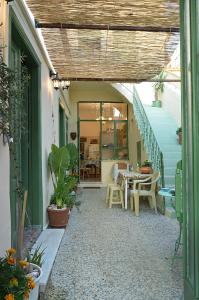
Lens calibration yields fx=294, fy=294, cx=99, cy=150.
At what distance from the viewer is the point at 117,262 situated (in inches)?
132

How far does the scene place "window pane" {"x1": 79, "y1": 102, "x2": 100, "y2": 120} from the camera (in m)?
12.5

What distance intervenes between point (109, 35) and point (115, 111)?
8612 mm

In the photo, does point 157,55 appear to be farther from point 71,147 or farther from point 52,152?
point 71,147

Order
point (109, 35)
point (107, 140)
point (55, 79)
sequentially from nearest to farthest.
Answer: point (109, 35) < point (55, 79) < point (107, 140)

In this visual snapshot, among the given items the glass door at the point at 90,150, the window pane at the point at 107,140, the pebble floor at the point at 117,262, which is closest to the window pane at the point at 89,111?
the glass door at the point at 90,150

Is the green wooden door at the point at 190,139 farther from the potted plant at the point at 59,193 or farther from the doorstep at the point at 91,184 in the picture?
the doorstep at the point at 91,184

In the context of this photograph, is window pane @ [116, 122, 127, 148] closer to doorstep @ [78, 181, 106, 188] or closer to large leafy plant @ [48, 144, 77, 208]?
doorstep @ [78, 181, 106, 188]

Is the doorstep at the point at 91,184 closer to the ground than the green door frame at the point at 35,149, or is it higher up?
closer to the ground

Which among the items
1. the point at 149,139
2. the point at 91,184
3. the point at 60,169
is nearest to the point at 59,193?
the point at 60,169

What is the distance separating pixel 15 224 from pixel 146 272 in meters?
1.45

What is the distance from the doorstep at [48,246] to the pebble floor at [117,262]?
9 centimetres

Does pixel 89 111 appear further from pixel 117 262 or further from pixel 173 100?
pixel 117 262

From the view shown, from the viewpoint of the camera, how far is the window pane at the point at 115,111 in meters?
12.5

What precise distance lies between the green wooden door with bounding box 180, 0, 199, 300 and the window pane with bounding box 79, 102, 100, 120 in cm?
1006
